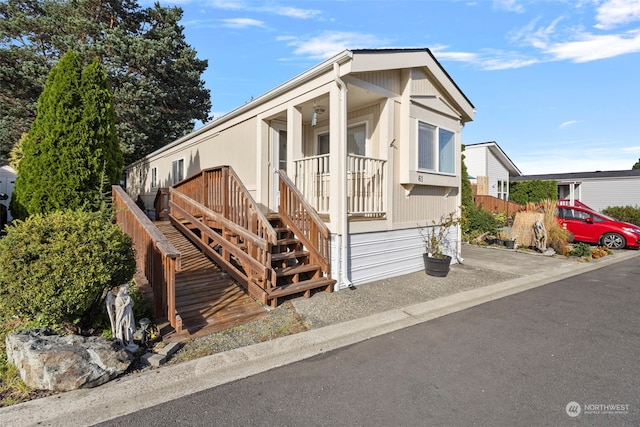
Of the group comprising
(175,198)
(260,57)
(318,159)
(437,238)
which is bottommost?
(437,238)

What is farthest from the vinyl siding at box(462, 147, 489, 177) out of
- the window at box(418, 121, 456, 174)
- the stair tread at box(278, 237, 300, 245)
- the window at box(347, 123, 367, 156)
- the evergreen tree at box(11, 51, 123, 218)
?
the evergreen tree at box(11, 51, 123, 218)

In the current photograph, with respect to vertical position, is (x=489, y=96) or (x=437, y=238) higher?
(x=489, y=96)

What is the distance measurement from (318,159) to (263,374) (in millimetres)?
3957

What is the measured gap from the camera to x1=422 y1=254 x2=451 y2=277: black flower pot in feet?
20.7

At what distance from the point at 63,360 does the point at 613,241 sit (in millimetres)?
14370

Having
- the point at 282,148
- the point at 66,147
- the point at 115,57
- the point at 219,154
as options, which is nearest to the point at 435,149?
the point at 282,148

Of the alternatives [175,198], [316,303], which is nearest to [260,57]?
[175,198]

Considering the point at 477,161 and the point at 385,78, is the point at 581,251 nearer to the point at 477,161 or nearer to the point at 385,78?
the point at 385,78

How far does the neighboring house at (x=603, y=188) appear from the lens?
19.7m

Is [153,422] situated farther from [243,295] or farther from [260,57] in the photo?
[260,57]

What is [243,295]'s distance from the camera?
4.77 meters

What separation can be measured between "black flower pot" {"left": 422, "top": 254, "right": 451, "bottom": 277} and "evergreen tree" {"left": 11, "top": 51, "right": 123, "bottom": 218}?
647 cm

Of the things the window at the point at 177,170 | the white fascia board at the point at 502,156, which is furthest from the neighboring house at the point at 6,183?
the white fascia board at the point at 502,156

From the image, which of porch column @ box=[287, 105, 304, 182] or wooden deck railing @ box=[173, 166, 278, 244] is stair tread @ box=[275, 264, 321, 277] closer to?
wooden deck railing @ box=[173, 166, 278, 244]
